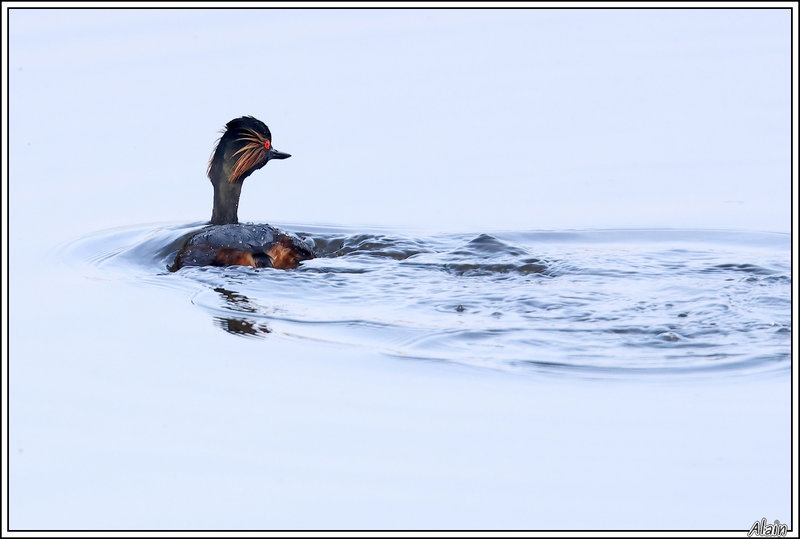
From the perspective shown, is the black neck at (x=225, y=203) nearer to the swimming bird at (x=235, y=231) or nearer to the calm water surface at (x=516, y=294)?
the swimming bird at (x=235, y=231)

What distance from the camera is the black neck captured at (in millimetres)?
9914

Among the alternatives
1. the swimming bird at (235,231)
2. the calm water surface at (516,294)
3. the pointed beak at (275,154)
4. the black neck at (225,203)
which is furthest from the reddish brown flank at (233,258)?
the pointed beak at (275,154)

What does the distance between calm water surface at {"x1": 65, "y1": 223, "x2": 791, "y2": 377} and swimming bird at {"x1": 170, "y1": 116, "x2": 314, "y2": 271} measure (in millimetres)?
169

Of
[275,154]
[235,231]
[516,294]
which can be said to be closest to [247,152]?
[275,154]

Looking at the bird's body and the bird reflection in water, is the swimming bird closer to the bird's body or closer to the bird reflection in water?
the bird's body

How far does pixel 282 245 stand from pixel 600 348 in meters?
3.04

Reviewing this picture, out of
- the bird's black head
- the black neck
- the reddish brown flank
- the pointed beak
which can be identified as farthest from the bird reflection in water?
the pointed beak

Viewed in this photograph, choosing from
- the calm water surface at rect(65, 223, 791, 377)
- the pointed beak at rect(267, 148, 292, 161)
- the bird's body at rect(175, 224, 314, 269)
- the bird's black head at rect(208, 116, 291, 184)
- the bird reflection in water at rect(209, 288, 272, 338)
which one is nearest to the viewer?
the calm water surface at rect(65, 223, 791, 377)

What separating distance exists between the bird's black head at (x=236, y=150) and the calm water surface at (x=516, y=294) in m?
0.60

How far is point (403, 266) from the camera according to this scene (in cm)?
911

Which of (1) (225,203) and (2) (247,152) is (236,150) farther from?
(1) (225,203)

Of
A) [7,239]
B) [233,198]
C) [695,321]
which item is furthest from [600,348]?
[7,239]

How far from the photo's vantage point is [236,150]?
9945 millimetres

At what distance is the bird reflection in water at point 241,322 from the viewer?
7641 mm
